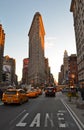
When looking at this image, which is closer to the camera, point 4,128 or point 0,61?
point 4,128

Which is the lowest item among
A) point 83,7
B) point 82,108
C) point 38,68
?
point 82,108

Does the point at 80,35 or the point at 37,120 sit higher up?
the point at 80,35

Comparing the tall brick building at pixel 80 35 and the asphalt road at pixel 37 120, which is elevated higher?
the tall brick building at pixel 80 35

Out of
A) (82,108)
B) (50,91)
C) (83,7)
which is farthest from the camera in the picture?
(83,7)

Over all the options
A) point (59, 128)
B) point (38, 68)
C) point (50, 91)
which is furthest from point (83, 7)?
point (38, 68)

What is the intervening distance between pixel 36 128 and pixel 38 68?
14631 centimetres

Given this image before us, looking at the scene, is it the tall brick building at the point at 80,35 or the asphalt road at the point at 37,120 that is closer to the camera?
the asphalt road at the point at 37,120

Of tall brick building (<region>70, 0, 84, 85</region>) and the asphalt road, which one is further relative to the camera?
tall brick building (<region>70, 0, 84, 85</region>)

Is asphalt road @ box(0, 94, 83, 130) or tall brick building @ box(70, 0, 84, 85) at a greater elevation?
tall brick building @ box(70, 0, 84, 85)

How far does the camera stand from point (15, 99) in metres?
18.9

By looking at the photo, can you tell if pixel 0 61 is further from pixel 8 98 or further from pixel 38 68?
pixel 8 98

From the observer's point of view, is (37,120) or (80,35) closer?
(37,120)

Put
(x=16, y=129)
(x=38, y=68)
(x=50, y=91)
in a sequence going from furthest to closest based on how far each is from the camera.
Answer: (x=38, y=68), (x=50, y=91), (x=16, y=129)

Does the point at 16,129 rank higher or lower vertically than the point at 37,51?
lower
